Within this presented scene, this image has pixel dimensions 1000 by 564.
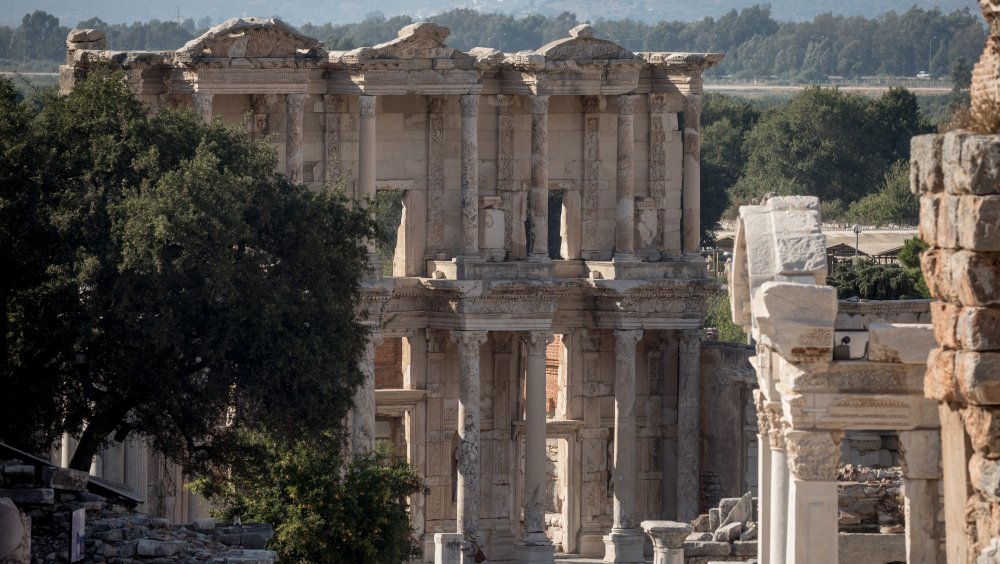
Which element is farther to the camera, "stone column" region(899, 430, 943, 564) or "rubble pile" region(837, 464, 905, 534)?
"rubble pile" region(837, 464, 905, 534)

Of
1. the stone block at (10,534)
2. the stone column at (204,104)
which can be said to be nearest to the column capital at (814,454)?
the stone block at (10,534)

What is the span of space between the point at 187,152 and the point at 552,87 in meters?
9.84

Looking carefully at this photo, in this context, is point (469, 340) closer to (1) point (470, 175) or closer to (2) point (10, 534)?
(1) point (470, 175)

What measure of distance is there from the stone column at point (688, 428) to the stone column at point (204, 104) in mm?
8930

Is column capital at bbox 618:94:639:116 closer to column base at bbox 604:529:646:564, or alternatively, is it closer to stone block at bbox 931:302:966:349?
column base at bbox 604:529:646:564

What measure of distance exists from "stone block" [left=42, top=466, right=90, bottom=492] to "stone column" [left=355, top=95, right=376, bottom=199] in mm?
17536

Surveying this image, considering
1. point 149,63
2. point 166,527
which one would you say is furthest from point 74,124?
point 166,527

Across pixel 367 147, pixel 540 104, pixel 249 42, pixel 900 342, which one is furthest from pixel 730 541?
pixel 900 342

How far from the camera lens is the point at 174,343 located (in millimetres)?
35719

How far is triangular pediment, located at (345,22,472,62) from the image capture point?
4556 cm

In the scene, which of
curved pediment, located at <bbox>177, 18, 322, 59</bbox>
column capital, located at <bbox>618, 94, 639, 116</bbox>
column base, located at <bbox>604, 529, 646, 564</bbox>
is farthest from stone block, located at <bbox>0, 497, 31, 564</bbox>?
column capital, located at <bbox>618, 94, 639, 116</bbox>

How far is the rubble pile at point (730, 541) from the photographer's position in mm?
37875

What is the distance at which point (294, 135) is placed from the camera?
147ft

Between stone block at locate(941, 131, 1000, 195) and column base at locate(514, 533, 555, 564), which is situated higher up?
stone block at locate(941, 131, 1000, 195)
